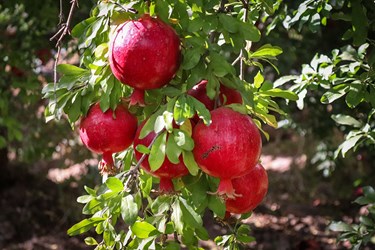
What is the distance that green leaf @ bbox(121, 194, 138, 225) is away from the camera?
1051 millimetres

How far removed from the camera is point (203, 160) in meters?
0.99

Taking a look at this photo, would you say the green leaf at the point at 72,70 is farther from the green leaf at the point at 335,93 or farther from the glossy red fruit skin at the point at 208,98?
the green leaf at the point at 335,93

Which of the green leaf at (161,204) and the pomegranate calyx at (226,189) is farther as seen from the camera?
the green leaf at (161,204)

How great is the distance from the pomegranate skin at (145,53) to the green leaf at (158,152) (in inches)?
4.0

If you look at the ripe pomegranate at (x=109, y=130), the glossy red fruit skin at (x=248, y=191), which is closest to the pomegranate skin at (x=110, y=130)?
the ripe pomegranate at (x=109, y=130)

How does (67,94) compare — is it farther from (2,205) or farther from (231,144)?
(2,205)

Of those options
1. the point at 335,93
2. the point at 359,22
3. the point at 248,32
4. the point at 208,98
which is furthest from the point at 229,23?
the point at 335,93

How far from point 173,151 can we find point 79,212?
3.91 metres

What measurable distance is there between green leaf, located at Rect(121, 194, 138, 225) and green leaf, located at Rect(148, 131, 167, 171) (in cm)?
10

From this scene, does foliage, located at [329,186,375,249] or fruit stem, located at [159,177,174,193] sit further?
foliage, located at [329,186,375,249]

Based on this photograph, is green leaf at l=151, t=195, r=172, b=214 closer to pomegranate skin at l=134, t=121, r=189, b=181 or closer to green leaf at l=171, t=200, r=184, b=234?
green leaf at l=171, t=200, r=184, b=234

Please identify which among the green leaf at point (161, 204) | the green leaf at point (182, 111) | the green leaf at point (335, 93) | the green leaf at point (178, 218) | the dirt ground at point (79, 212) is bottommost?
the dirt ground at point (79, 212)

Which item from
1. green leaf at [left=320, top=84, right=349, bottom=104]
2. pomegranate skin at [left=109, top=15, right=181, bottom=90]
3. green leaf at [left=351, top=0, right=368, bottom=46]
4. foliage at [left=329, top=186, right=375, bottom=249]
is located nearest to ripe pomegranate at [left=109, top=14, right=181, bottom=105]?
pomegranate skin at [left=109, top=15, right=181, bottom=90]

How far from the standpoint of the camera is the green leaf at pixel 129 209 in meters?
1.05
